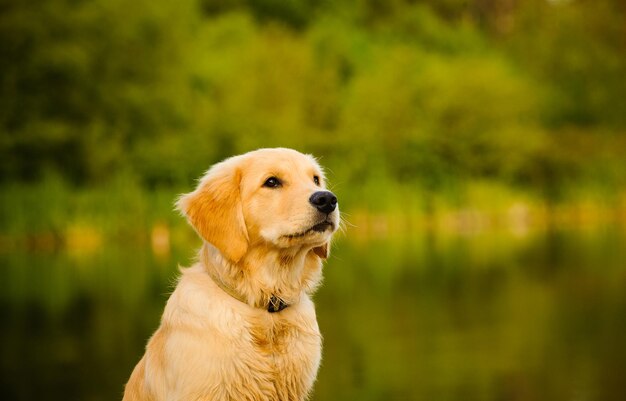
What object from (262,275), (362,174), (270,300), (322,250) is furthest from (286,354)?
(362,174)

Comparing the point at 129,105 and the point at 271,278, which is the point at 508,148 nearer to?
the point at 129,105

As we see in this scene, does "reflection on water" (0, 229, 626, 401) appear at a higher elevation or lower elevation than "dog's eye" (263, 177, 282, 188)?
lower

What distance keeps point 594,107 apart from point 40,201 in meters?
29.2

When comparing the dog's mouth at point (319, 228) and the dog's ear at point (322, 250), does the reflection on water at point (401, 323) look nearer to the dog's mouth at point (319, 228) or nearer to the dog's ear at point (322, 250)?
the dog's ear at point (322, 250)

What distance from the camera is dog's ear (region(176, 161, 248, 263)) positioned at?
4.68m

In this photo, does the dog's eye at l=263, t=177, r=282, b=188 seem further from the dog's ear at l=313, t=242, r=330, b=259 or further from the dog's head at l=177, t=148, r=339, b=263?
the dog's ear at l=313, t=242, r=330, b=259

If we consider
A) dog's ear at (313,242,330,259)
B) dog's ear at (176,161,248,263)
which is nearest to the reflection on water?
dog's ear at (176,161,248,263)

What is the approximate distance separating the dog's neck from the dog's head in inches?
2.8

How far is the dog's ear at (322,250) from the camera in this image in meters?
4.96

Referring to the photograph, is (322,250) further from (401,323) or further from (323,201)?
(401,323)

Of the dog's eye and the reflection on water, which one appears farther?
the reflection on water

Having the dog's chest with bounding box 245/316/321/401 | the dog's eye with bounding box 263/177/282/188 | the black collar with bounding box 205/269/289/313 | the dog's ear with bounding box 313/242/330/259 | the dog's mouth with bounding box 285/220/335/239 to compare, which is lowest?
the dog's chest with bounding box 245/316/321/401

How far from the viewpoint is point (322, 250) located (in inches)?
196

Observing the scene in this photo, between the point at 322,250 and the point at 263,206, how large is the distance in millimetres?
424
